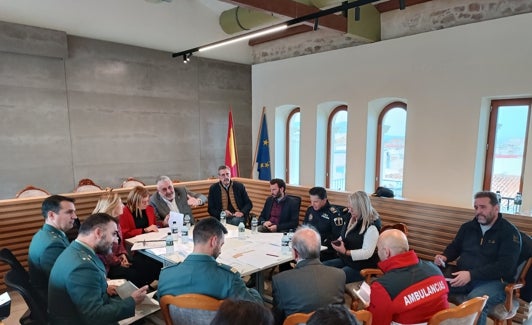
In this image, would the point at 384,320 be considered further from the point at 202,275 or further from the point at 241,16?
the point at 241,16

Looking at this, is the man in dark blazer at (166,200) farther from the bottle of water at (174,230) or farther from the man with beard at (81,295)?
the man with beard at (81,295)

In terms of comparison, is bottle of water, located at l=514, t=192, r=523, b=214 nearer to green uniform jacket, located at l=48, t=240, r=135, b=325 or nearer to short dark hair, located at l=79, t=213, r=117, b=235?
green uniform jacket, located at l=48, t=240, r=135, b=325

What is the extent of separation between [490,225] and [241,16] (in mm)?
5719

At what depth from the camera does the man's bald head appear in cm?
208

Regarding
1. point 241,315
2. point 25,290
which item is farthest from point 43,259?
point 241,315

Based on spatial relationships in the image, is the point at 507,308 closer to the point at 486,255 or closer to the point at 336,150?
the point at 486,255

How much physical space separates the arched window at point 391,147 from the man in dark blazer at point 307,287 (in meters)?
4.62

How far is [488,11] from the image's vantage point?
4852mm

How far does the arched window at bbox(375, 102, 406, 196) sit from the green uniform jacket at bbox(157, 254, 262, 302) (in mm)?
5011

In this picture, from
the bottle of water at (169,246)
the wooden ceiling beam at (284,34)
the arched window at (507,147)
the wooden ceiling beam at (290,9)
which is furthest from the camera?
the wooden ceiling beam at (284,34)

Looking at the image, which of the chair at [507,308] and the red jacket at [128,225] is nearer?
the chair at [507,308]

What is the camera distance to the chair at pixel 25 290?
198cm

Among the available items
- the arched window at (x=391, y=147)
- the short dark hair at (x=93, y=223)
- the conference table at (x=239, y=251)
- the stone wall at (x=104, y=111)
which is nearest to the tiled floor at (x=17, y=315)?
the conference table at (x=239, y=251)

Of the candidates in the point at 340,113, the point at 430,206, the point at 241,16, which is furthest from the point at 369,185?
the point at 241,16
